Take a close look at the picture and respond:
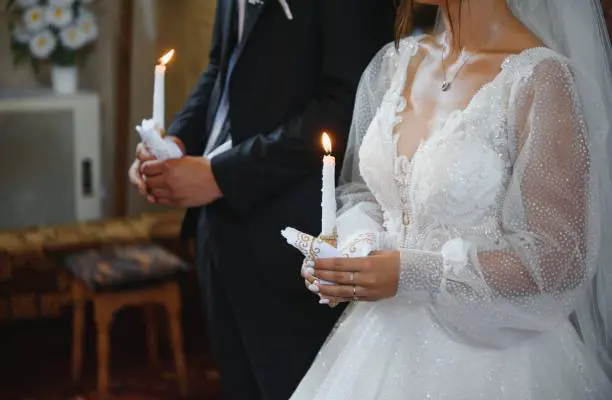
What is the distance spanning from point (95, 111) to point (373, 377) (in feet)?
8.74

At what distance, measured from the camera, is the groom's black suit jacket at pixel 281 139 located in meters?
1.79

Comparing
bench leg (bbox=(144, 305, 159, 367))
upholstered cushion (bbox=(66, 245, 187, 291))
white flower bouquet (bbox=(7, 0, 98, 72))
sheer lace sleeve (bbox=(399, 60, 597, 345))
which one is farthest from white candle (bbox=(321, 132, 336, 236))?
white flower bouquet (bbox=(7, 0, 98, 72))

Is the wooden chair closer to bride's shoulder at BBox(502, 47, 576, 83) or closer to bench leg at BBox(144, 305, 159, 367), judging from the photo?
bench leg at BBox(144, 305, 159, 367)

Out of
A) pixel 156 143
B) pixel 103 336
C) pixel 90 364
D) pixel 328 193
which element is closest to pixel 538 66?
pixel 328 193

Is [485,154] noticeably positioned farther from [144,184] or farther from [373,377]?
[144,184]

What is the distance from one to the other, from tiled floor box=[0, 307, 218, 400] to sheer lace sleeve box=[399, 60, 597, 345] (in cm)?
199

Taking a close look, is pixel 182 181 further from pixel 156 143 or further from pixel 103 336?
pixel 103 336

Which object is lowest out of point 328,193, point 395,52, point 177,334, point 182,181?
point 177,334

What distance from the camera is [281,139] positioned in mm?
1802

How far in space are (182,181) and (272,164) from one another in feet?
0.60

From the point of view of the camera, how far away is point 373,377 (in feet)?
4.63

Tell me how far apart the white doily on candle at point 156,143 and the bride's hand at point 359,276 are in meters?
0.51

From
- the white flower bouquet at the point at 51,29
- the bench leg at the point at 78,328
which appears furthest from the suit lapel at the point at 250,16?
the white flower bouquet at the point at 51,29

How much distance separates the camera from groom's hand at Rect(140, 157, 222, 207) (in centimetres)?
182
